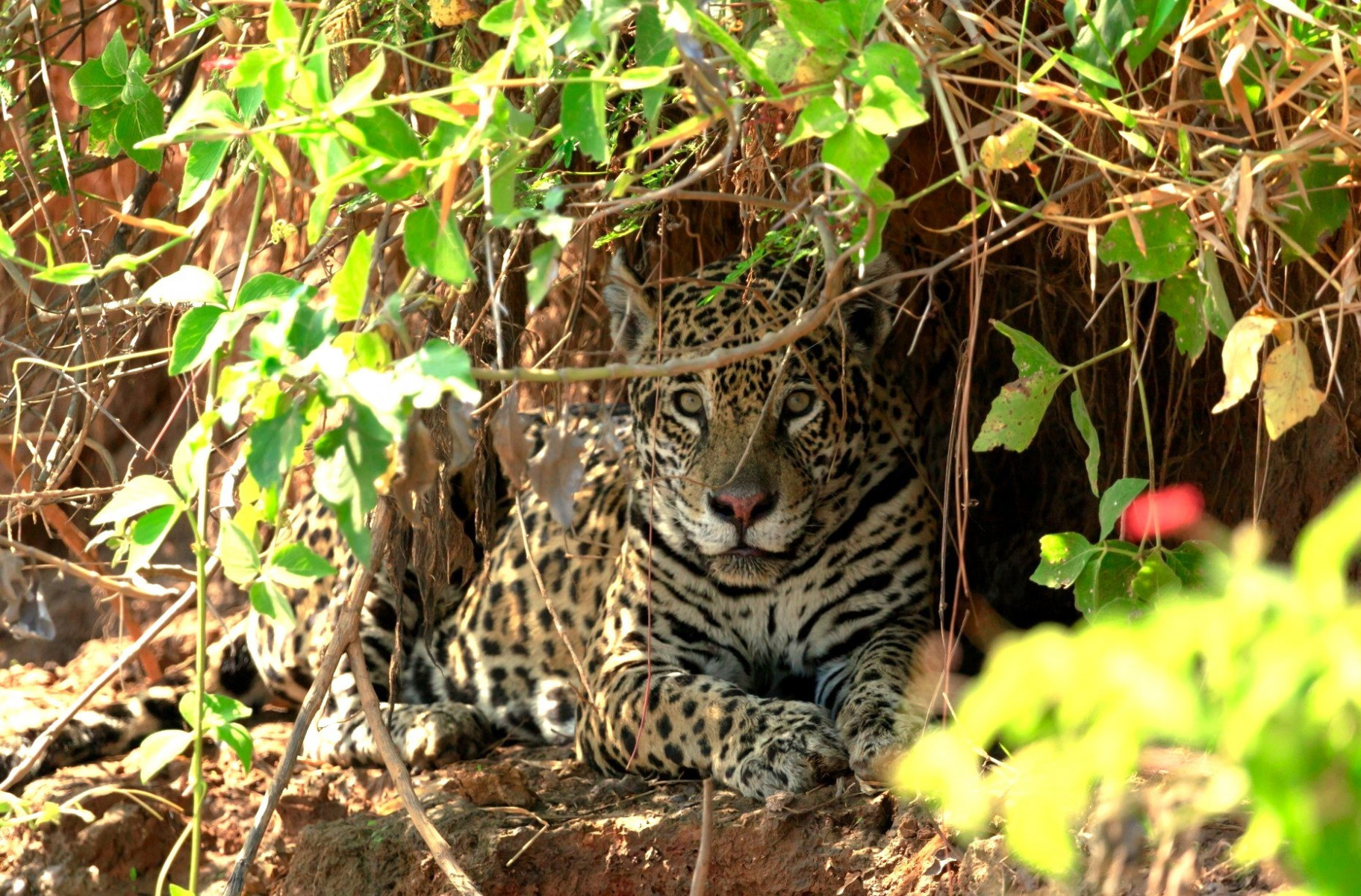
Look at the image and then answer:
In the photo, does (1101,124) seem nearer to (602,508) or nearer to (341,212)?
(341,212)

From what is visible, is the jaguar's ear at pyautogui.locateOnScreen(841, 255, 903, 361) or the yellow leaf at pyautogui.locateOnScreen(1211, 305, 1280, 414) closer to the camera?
the yellow leaf at pyautogui.locateOnScreen(1211, 305, 1280, 414)

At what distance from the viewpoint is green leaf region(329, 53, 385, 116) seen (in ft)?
7.16

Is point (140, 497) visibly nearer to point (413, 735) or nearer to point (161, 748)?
point (161, 748)

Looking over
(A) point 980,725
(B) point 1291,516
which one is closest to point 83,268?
(A) point 980,725

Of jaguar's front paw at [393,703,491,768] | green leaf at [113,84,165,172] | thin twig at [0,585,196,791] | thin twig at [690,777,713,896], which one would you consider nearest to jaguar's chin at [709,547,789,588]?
thin twig at [690,777,713,896]

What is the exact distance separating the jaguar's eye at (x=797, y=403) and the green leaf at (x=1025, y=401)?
1693mm

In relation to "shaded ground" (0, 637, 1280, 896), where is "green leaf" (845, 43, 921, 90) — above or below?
above

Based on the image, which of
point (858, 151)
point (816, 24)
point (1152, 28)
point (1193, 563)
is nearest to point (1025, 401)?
point (1193, 563)

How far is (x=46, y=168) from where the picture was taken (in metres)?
5.16

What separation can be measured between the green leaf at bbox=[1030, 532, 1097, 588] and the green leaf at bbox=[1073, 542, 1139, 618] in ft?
0.10

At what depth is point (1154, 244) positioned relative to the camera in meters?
2.93

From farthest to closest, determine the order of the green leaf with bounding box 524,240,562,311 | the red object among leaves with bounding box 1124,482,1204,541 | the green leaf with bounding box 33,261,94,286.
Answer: the red object among leaves with bounding box 1124,482,1204,541 < the green leaf with bounding box 33,261,94,286 < the green leaf with bounding box 524,240,562,311

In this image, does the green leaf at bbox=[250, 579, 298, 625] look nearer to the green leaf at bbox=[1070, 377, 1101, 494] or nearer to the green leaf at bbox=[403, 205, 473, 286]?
the green leaf at bbox=[403, 205, 473, 286]

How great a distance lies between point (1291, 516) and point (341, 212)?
121 inches
